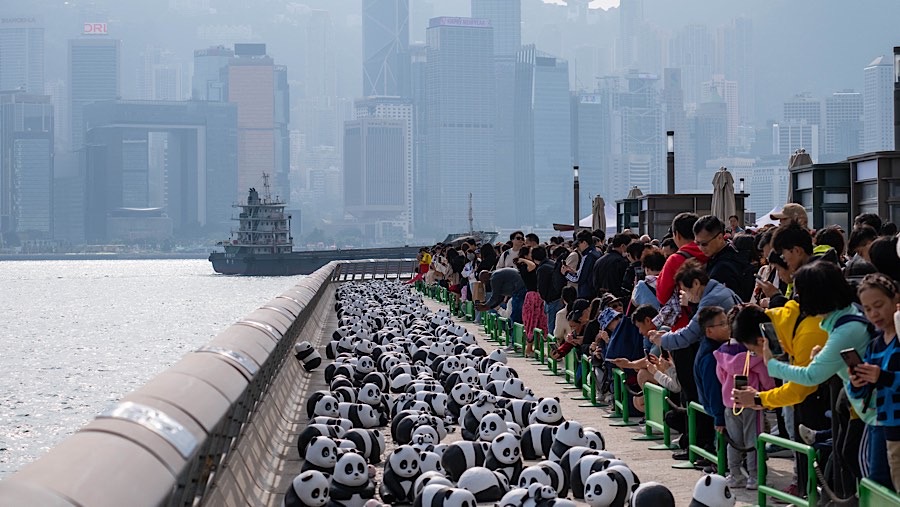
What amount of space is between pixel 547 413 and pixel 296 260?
158231 mm

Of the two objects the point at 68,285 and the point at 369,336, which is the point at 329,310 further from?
the point at 68,285

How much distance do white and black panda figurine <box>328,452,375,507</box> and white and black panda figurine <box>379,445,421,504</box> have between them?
0.27m

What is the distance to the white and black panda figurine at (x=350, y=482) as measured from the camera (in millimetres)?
9852

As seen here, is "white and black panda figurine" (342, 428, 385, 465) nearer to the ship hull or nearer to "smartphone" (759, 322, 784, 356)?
"smartphone" (759, 322, 784, 356)

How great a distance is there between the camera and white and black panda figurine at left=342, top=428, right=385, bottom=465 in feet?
39.1

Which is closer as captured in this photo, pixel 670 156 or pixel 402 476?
pixel 402 476

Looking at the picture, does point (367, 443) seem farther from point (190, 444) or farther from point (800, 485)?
point (190, 444)

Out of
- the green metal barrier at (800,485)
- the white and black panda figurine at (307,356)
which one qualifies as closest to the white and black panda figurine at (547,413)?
the green metal barrier at (800,485)

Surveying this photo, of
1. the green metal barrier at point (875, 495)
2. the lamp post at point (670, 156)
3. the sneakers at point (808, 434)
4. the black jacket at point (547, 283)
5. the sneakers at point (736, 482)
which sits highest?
the lamp post at point (670, 156)

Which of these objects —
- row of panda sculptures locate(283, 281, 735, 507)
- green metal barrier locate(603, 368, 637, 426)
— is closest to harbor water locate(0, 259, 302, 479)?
row of panda sculptures locate(283, 281, 735, 507)

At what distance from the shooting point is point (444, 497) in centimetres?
877

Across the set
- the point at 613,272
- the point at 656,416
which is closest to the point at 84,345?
the point at 613,272

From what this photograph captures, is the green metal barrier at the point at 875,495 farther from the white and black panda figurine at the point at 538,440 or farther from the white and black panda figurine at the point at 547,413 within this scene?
the white and black panda figurine at the point at 547,413

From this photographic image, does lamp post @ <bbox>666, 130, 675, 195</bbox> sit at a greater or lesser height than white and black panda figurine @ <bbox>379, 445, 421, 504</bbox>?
greater
